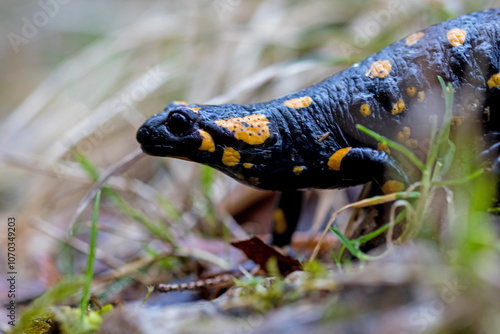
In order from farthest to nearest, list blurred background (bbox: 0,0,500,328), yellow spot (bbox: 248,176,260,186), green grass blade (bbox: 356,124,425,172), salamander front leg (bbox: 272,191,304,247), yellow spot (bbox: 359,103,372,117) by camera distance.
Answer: blurred background (bbox: 0,0,500,328) → salamander front leg (bbox: 272,191,304,247) → yellow spot (bbox: 248,176,260,186) → yellow spot (bbox: 359,103,372,117) → green grass blade (bbox: 356,124,425,172)

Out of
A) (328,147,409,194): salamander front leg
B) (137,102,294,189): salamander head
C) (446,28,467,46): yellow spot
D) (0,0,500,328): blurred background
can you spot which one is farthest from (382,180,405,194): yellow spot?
(0,0,500,328): blurred background

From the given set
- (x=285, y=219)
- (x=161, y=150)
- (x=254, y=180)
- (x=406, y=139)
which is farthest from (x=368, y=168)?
Answer: (x=161, y=150)

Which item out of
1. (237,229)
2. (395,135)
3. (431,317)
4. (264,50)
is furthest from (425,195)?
(264,50)

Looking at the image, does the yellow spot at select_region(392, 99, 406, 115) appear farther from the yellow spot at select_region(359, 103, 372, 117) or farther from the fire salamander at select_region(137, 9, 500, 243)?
the yellow spot at select_region(359, 103, 372, 117)

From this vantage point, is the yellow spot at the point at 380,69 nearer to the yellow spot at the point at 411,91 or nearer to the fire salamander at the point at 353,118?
the fire salamander at the point at 353,118

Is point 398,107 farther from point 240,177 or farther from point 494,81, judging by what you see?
point 240,177
